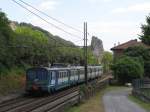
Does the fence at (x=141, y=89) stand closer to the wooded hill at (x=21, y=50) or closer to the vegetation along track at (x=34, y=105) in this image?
the vegetation along track at (x=34, y=105)

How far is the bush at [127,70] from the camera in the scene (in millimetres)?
73125

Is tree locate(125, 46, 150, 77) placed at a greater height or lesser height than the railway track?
greater

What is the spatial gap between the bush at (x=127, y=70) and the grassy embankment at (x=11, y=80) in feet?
62.4

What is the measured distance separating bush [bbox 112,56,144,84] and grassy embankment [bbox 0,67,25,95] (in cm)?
1902

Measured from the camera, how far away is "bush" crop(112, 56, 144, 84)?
2879 inches

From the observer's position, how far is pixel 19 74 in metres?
59.5

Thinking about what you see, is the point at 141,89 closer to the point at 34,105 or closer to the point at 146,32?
the point at 146,32

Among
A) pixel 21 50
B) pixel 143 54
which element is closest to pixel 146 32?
pixel 21 50

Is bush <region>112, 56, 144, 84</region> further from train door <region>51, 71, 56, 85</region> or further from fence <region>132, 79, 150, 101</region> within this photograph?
train door <region>51, 71, 56, 85</region>

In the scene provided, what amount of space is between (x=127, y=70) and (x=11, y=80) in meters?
25.7

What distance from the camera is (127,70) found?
2899 inches

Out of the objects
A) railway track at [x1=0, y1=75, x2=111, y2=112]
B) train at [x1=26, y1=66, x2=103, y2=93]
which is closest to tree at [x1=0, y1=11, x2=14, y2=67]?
train at [x1=26, y1=66, x2=103, y2=93]

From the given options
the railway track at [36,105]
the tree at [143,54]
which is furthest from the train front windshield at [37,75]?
the tree at [143,54]

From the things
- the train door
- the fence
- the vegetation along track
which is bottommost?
the vegetation along track
